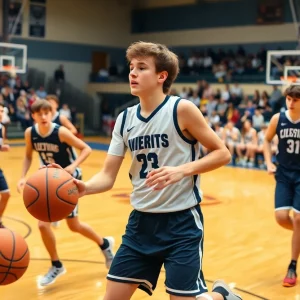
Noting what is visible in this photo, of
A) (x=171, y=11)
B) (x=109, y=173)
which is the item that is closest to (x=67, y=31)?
(x=171, y=11)

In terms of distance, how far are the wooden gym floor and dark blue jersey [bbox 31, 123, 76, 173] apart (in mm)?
1112

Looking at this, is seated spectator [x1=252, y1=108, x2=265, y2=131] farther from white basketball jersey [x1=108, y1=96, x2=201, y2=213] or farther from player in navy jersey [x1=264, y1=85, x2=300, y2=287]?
white basketball jersey [x1=108, y1=96, x2=201, y2=213]

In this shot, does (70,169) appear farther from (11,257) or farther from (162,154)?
(162,154)

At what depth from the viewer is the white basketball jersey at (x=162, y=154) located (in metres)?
3.15

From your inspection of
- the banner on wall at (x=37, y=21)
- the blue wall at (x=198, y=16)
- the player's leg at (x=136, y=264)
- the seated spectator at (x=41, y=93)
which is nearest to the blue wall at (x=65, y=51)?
the banner on wall at (x=37, y=21)

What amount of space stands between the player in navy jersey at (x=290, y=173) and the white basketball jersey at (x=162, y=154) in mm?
2281

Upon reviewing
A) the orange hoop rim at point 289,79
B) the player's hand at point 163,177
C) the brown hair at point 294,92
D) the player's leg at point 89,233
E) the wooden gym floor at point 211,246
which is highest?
the orange hoop rim at point 289,79

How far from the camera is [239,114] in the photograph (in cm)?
1803

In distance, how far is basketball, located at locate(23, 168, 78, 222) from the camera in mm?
3104

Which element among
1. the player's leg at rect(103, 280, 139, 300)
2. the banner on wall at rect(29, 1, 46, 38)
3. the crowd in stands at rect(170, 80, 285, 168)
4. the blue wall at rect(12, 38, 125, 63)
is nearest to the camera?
the player's leg at rect(103, 280, 139, 300)

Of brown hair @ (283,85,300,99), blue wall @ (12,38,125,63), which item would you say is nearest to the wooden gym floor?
brown hair @ (283,85,300,99)

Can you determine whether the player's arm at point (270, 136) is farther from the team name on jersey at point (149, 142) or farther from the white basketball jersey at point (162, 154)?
the team name on jersey at point (149, 142)

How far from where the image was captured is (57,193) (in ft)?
10.1

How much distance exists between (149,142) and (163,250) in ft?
2.05
